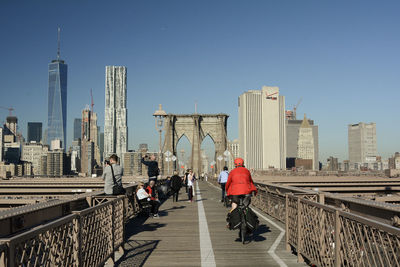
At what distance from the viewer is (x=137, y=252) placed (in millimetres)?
7953

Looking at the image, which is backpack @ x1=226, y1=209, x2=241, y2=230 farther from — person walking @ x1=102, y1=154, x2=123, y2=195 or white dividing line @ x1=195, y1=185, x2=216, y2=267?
person walking @ x1=102, y1=154, x2=123, y2=195

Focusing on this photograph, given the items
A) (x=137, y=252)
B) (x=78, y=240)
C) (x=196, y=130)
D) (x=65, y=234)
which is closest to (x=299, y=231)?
(x=137, y=252)

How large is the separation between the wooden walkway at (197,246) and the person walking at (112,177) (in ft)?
3.96

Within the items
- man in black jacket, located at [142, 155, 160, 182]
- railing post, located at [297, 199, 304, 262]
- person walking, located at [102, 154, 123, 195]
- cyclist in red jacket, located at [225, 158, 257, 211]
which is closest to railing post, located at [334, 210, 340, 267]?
railing post, located at [297, 199, 304, 262]

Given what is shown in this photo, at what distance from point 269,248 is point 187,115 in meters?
70.0

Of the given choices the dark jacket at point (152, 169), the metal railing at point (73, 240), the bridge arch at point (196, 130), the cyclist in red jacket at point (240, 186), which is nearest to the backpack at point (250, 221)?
the cyclist in red jacket at point (240, 186)

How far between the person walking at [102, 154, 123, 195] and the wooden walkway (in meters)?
1.21

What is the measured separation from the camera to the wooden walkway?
709cm

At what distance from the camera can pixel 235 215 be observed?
8.60m

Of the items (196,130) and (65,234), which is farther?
(196,130)

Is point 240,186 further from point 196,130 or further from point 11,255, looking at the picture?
point 196,130

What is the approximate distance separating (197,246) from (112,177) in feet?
8.28

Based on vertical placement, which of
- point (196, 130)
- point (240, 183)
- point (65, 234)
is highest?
point (196, 130)

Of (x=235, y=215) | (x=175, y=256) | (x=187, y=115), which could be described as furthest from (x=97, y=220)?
(x=187, y=115)
